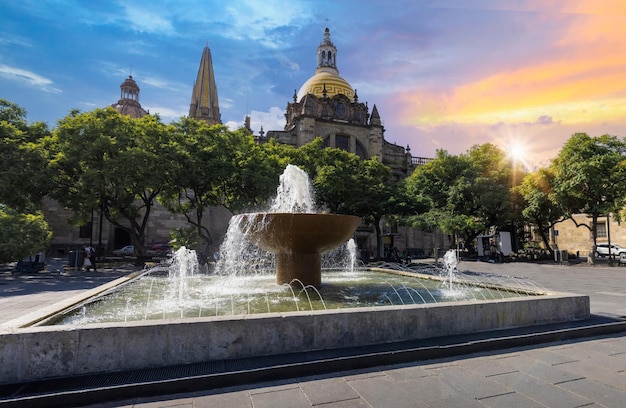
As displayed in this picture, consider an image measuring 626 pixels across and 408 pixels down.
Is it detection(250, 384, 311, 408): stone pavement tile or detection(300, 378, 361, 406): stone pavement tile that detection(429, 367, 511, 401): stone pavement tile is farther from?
detection(250, 384, 311, 408): stone pavement tile

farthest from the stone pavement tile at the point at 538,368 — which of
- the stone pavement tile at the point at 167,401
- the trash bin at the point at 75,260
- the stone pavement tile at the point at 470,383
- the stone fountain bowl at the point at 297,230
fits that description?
the trash bin at the point at 75,260

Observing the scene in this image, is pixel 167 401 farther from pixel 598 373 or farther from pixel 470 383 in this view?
pixel 598 373

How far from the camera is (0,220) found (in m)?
15.5

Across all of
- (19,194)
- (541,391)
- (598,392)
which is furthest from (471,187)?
(19,194)

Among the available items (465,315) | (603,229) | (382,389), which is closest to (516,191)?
(603,229)

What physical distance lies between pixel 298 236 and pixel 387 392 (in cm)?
410

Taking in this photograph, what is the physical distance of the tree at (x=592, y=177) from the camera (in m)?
22.4

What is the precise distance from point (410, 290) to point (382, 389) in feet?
15.9

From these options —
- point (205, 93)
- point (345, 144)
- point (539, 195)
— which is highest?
point (205, 93)

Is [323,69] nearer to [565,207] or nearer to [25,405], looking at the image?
[565,207]

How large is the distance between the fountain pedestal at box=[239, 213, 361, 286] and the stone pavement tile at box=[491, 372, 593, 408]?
411 centimetres

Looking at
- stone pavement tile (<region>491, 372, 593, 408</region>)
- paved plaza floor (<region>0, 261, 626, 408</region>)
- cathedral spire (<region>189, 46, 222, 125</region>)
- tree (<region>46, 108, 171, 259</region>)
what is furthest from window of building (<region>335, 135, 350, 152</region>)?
stone pavement tile (<region>491, 372, 593, 408</region>)

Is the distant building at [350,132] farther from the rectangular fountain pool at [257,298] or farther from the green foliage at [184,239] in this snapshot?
the rectangular fountain pool at [257,298]

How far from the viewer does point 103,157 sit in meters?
17.8
